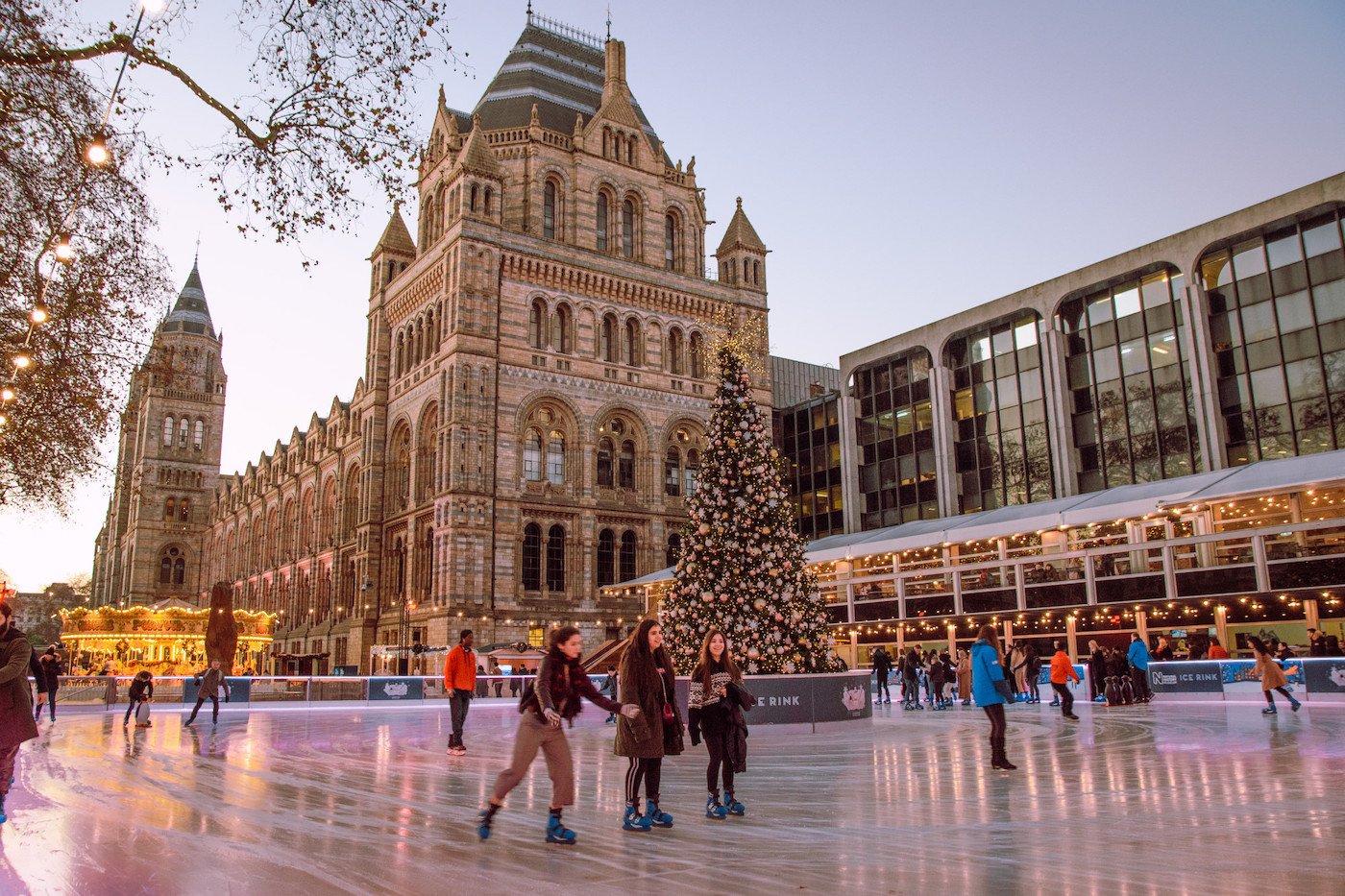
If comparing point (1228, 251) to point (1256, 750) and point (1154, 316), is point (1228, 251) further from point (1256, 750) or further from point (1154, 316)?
point (1256, 750)

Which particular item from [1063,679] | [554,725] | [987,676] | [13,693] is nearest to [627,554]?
[1063,679]

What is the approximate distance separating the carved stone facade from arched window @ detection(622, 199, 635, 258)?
12 centimetres

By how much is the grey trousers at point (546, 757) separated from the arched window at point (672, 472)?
42321mm

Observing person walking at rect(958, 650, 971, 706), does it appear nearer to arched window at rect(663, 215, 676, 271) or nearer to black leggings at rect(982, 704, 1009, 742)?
black leggings at rect(982, 704, 1009, 742)

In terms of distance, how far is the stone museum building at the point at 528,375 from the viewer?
43469mm

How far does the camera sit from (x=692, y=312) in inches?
2026

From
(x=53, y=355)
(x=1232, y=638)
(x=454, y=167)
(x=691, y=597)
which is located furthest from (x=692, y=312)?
(x=53, y=355)

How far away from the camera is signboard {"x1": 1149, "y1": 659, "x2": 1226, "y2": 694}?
2297cm

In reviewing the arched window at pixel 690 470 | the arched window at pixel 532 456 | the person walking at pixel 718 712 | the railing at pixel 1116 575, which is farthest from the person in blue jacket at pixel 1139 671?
the arched window at pixel 532 456

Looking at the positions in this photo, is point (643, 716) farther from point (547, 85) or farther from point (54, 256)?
point (547, 85)

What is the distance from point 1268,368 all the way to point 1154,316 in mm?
4670

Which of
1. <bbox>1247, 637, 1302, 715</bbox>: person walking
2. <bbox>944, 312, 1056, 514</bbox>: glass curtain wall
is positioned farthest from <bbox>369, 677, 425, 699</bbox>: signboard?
<bbox>944, 312, 1056, 514</bbox>: glass curtain wall

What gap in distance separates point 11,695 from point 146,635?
4294 cm

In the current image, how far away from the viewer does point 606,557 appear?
1850 inches
